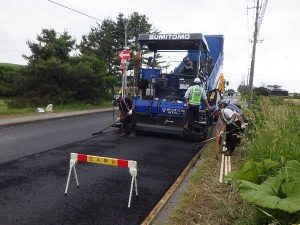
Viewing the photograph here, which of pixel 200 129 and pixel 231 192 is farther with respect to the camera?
pixel 200 129

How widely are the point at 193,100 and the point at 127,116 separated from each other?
2254 millimetres

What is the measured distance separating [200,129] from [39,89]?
1429 cm

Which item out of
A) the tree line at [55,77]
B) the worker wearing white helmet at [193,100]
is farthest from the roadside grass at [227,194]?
the tree line at [55,77]

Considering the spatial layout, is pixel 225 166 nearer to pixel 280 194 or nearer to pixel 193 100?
pixel 193 100

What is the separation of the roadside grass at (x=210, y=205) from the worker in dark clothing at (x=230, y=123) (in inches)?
76.0

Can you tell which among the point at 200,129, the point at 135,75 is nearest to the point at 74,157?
the point at 200,129

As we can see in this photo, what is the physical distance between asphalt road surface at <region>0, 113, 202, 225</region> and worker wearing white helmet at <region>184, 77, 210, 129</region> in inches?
32.4

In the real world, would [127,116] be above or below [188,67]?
below

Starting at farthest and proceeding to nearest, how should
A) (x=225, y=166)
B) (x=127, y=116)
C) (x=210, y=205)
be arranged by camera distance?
(x=127, y=116), (x=225, y=166), (x=210, y=205)

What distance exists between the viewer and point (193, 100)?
1106cm

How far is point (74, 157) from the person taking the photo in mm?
6094

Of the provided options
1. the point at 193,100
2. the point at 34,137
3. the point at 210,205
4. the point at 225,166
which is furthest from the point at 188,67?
the point at 210,205

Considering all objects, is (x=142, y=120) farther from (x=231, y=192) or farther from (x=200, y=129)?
(x=231, y=192)

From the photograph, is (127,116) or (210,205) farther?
(127,116)
